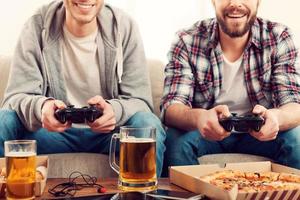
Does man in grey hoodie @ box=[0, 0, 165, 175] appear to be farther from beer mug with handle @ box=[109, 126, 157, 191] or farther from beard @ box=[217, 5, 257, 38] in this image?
beer mug with handle @ box=[109, 126, 157, 191]

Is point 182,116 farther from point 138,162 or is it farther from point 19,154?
point 19,154

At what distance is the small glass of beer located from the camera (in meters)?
1.02

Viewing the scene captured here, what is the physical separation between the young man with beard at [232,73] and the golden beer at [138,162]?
2.27 ft

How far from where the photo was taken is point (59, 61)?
75.9 inches

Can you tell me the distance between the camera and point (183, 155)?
69.2 inches

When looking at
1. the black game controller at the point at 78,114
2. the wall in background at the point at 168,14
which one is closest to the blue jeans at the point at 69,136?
the black game controller at the point at 78,114

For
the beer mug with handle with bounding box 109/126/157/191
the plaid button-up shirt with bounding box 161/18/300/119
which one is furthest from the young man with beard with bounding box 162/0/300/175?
the beer mug with handle with bounding box 109/126/157/191

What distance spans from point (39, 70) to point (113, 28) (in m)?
0.35

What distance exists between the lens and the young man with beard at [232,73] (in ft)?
6.09

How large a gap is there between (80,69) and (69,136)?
30 centimetres

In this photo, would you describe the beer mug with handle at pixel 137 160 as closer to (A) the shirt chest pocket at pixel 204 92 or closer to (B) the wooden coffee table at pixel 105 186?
(B) the wooden coffee table at pixel 105 186

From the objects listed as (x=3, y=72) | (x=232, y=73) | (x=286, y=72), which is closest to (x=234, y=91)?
(x=232, y=73)

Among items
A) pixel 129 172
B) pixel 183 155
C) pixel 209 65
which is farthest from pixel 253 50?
pixel 129 172

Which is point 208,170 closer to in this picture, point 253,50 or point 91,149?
point 91,149
